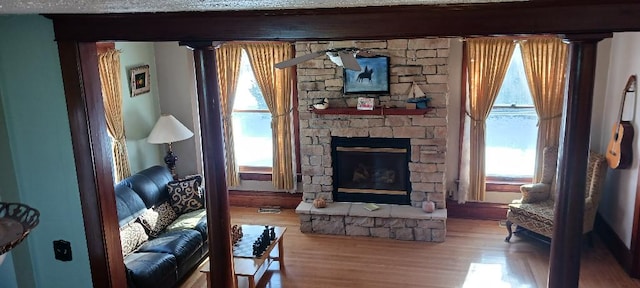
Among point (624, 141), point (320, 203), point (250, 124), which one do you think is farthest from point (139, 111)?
point (624, 141)

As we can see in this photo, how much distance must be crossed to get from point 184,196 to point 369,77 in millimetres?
2500

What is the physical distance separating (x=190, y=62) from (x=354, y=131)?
2.42 metres

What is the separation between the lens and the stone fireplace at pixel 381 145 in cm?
587

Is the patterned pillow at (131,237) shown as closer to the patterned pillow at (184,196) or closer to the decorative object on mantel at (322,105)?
the patterned pillow at (184,196)

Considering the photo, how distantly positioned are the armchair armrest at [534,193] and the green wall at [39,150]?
4790 millimetres

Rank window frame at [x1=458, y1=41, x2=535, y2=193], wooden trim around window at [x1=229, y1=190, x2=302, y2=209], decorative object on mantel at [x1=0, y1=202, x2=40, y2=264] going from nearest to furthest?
decorative object on mantel at [x1=0, y1=202, x2=40, y2=264] → window frame at [x1=458, y1=41, x2=535, y2=193] → wooden trim around window at [x1=229, y1=190, x2=302, y2=209]

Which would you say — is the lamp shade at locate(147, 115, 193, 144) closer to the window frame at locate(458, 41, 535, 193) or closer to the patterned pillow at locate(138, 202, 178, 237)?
the patterned pillow at locate(138, 202, 178, 237)

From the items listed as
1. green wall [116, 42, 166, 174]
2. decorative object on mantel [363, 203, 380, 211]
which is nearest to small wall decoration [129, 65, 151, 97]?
green wall [116, 42, 166, 174]

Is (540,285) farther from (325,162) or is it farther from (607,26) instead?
(607,26)

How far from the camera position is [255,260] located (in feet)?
15.9

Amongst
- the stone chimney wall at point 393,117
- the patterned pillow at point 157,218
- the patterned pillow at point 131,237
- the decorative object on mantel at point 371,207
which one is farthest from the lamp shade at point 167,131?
the decorative object on mantel at point 371,207

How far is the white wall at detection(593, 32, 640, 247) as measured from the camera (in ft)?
16.9

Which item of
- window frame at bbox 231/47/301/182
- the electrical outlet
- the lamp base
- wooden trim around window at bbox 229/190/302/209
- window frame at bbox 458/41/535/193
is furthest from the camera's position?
wooden trim around window at bbox 229/190/302/209

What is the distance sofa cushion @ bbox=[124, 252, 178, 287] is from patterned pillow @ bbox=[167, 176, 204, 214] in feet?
3.38
